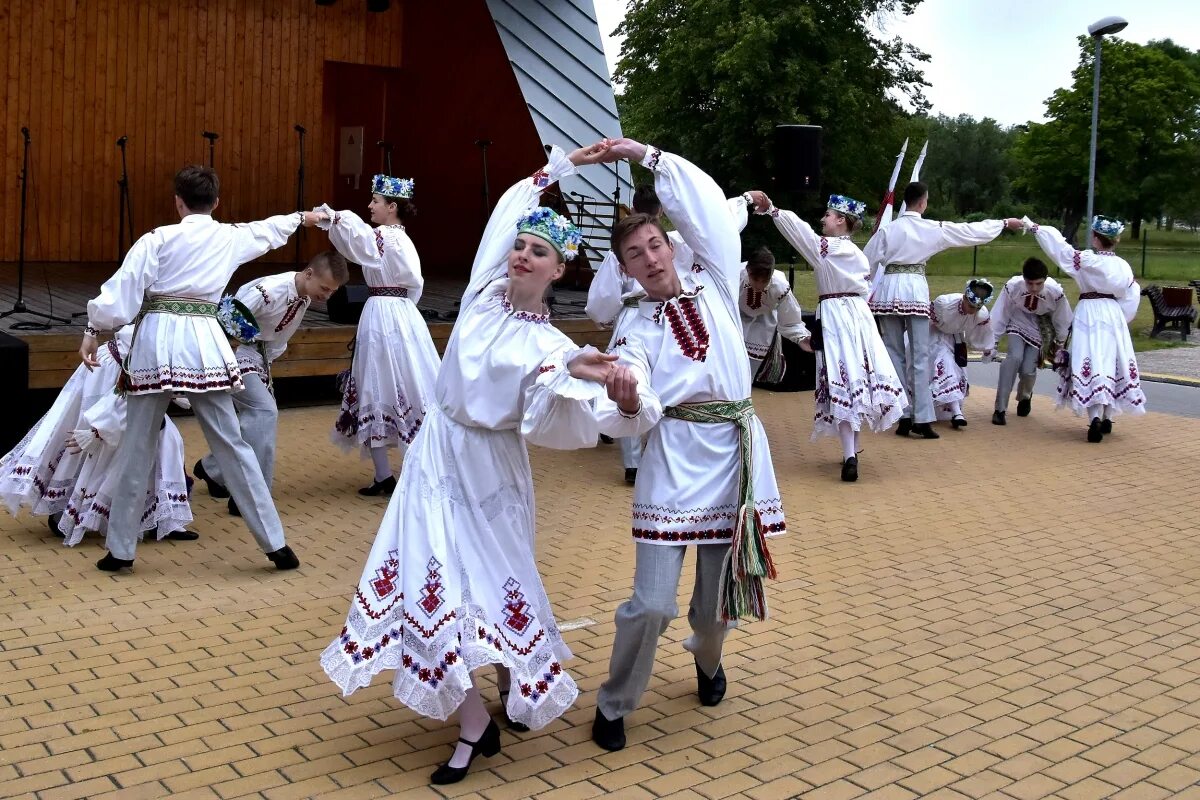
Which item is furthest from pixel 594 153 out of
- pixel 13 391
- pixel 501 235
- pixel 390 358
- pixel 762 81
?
pixel 762 81

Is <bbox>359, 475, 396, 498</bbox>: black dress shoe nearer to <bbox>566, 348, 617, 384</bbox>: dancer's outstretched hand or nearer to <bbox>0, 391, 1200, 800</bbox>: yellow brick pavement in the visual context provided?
<bbox>0, 391, 1200, 800</bbox>: yellow brick pavement

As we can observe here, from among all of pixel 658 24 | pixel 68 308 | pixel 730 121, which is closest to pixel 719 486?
pixel 68 308

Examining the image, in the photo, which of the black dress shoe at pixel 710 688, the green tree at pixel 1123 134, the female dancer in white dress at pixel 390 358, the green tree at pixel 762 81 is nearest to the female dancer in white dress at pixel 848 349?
the female dancer in white dress at pixel 390 358

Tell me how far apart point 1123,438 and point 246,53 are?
1081 centimetres

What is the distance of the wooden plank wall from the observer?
14398 mm

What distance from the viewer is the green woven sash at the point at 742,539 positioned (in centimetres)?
422

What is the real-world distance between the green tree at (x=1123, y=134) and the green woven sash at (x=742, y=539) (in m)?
38.6

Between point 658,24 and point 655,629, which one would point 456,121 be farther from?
point 658,24

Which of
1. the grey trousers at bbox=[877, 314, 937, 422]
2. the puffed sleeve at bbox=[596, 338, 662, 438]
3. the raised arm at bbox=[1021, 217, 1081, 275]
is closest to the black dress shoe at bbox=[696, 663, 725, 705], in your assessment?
the puffed sleeve at bbox=[596, 338, 662, 438]

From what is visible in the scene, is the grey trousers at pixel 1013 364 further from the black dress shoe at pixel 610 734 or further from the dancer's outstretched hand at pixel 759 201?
the black dress shoe at pixel 610 734

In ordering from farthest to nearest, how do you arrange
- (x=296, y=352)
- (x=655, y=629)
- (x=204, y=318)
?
(x=296, y=352) → (x=204, y=318) → (x=655, y=629)

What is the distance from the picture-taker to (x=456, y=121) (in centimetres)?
1631

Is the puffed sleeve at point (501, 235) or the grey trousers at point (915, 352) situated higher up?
the puffed sleeve at point (501, 235)

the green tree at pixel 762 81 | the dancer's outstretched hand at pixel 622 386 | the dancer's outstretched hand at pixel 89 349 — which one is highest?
the green tree at pixel 762 81
